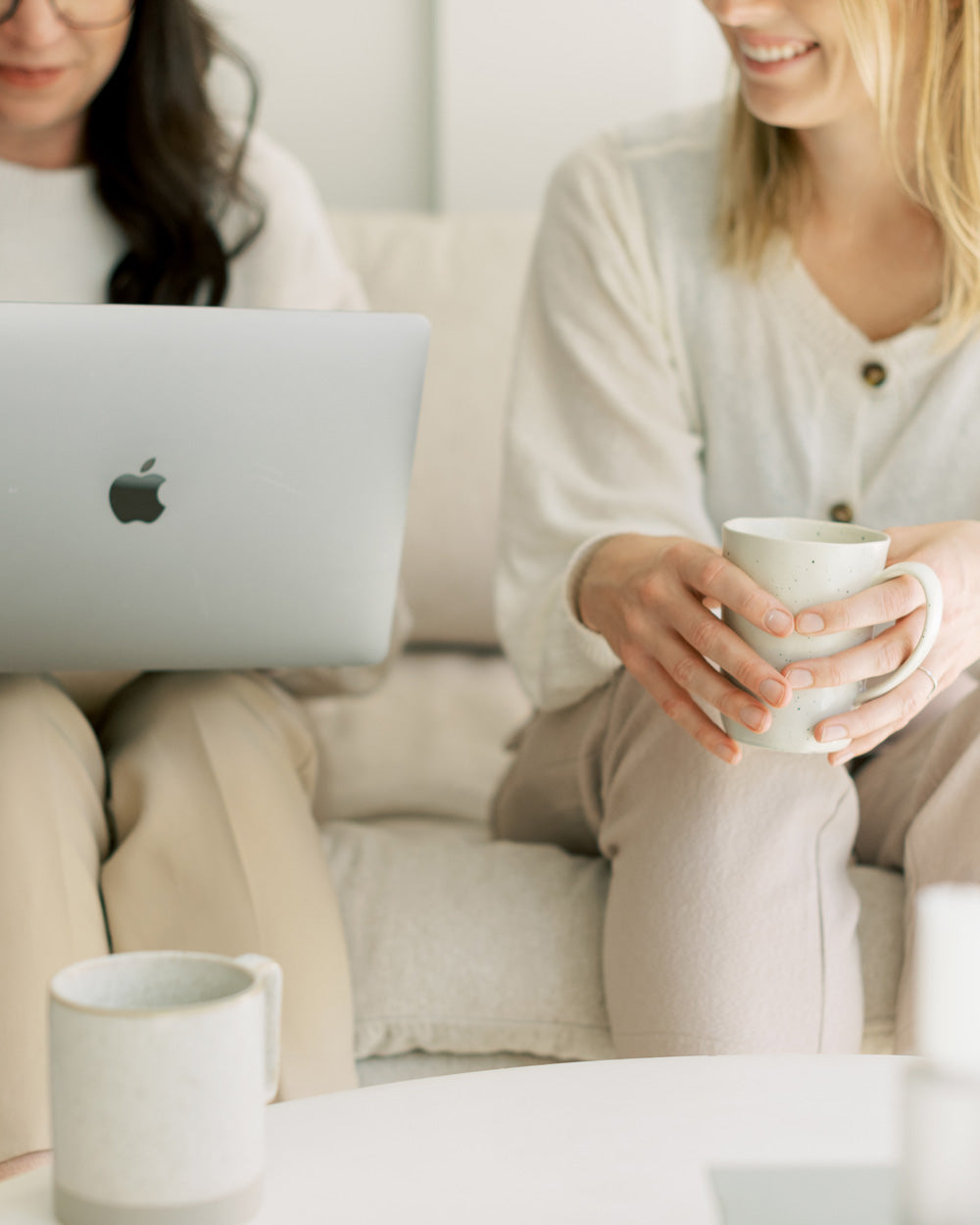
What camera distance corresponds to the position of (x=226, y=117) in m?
1.39

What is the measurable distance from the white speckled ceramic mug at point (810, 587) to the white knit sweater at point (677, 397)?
0.33 meters

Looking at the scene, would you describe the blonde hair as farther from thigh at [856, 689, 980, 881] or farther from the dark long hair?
the dark long hair

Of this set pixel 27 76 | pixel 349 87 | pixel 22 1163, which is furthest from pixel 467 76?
pixel 22 1163

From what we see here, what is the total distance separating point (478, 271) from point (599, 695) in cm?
69

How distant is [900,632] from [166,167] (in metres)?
0.84

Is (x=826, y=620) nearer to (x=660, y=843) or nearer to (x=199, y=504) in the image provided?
(x=660, y=843)

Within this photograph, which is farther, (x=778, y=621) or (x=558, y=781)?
(x=558, y=781)

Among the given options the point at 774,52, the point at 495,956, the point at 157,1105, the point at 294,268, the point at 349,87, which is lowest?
the point at 495,956

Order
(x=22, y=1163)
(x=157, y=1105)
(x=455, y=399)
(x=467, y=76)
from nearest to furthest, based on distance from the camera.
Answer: (x=157, y=1105), (x=22, y=1163), (x=455, y=399), (x=467, y=76)

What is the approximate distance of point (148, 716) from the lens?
1.01m

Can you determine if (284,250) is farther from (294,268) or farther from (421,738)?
(421,738)

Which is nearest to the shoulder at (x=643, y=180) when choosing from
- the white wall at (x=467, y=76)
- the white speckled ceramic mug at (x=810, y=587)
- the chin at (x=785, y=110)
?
the chin at (x=785, y=110)

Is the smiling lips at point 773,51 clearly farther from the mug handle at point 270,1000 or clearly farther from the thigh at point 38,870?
the mug handle at point 270,1000

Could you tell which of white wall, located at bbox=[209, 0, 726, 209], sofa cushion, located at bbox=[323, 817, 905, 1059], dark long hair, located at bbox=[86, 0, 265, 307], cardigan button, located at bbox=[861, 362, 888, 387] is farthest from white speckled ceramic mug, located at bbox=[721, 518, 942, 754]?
white wall, located at bbox=[209, 0, 726, 209]
